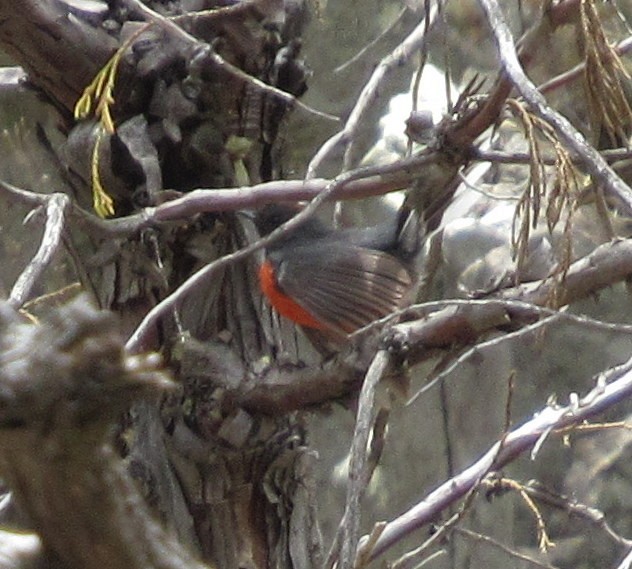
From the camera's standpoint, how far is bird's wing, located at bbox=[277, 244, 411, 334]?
9.35 feet

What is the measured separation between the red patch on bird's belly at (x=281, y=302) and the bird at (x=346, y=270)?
0.01 metres

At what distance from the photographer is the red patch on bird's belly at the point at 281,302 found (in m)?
2.17

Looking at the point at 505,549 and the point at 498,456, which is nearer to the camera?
the point at 498,456

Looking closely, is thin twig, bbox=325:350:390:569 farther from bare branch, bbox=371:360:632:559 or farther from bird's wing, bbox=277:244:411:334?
bird's wing, bbox=277:244:411:334

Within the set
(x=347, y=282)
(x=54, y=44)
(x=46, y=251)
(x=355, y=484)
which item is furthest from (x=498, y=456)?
(x=347, y=282)

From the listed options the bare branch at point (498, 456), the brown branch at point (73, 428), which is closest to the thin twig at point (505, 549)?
the bare branch at point (498, 456)

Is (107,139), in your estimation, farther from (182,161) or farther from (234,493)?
(234,493)

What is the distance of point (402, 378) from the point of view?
1688mm

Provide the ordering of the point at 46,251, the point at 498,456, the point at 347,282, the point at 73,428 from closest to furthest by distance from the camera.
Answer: the point at 73,428
the point at 46,251
the point at 498,456
the point at 347,282

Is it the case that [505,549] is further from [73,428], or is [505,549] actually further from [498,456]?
[73,428]

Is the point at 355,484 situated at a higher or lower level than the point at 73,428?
lower

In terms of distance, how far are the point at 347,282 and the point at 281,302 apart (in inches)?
27.0

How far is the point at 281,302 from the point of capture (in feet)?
7.77

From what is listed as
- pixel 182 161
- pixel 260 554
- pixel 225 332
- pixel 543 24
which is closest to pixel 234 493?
pixel 260 554
